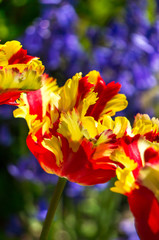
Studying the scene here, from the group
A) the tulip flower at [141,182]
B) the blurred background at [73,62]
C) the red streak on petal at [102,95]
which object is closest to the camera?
the tulip flower at [141,182]

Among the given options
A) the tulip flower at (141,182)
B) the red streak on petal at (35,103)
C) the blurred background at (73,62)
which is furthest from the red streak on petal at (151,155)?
the blurred background at (73,62)

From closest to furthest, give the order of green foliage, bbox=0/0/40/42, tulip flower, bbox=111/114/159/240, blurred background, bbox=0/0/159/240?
1. tulip flower, bbox=111/114/159/240
2. green foliage, bbox=0/0/40/42
3. blurred background, bbox=0/0/159/240

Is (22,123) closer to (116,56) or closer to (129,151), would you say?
(116,56)

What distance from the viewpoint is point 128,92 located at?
4.36 ft

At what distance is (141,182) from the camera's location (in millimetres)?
252

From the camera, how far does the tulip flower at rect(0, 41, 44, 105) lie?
0.28 m

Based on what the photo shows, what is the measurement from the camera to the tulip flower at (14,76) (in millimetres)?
281

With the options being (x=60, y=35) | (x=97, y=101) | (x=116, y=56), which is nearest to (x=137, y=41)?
(x=116, y=56)

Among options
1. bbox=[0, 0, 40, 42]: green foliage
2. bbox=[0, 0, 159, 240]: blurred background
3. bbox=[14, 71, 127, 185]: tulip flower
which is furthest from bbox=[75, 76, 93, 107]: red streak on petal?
bbox=[0, 0, 159, 240]: blurred background

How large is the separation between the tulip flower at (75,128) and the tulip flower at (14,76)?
28 mm

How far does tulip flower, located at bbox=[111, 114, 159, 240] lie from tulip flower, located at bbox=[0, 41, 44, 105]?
74 millimetres

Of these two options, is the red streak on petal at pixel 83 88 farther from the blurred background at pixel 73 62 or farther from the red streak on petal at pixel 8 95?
the blurred background at pixel 73 62

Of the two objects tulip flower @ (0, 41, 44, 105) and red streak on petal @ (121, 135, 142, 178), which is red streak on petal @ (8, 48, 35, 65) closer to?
tulip flower @ (0, 41, 44, 105)

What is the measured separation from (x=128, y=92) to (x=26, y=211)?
538 millimetres
